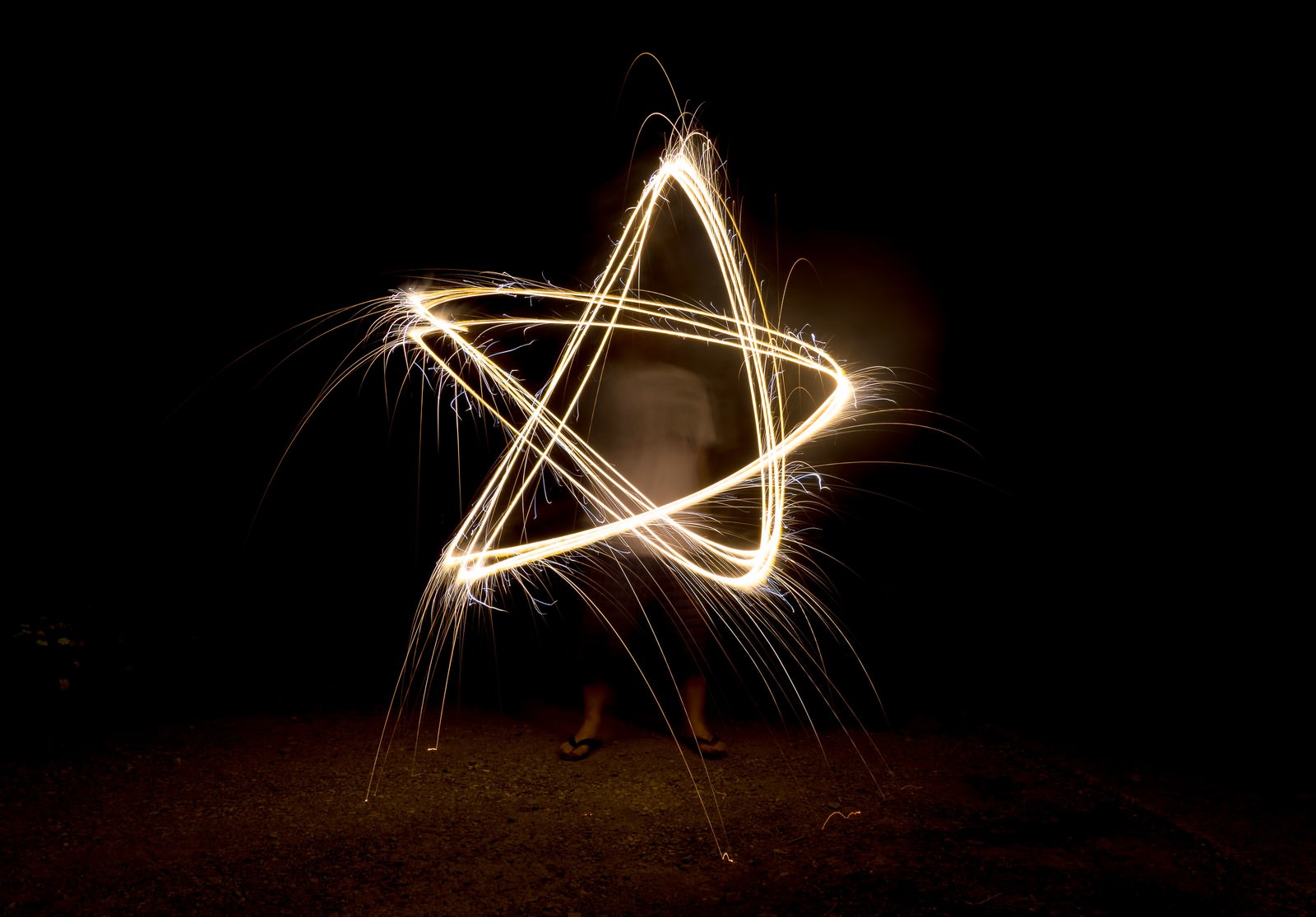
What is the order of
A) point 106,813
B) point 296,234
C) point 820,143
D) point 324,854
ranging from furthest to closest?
point 820,143 → point 296,234 → point 106,813 → point 324,854

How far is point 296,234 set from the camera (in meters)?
5.54

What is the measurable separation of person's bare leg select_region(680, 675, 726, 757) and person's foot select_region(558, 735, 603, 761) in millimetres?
464

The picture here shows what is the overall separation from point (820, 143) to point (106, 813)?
5.57m

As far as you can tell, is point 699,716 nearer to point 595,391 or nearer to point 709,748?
point 709,748

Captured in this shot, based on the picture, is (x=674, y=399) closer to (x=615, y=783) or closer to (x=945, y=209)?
(x=615, y=783)

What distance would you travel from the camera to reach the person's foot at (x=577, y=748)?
3.92 meters

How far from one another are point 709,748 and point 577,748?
63cm

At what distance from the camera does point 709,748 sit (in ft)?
13.0

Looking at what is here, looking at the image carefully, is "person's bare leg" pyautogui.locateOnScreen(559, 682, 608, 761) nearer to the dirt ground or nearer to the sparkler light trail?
the dirt ground

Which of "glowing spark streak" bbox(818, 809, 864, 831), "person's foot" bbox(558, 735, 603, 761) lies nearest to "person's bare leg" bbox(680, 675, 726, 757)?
"person's foot" bbox(558, 735, 603, 761)

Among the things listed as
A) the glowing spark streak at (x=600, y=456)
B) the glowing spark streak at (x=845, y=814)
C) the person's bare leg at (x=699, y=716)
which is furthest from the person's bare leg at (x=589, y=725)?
the glowing spark streak at (x=845, y=814)

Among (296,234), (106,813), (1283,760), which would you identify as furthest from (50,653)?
(1283,760)

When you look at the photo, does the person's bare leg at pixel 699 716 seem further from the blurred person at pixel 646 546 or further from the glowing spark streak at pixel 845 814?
the glowing spark streak at pixel 845 814

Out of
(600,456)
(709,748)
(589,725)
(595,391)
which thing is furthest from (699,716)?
(595,391)
